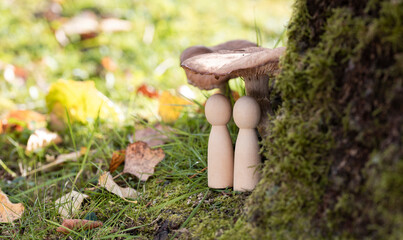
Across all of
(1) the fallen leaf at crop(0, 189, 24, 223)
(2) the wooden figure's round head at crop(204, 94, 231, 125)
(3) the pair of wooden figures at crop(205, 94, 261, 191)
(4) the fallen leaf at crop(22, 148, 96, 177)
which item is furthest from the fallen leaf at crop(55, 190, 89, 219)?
(2) the wooden figure's round head at crop(204, 94, 231, 125)

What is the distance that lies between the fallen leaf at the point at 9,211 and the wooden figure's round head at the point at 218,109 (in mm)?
1135

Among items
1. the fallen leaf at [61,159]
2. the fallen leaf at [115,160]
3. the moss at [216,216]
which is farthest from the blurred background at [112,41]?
the moss at [216,216]

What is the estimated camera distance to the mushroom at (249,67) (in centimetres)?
154

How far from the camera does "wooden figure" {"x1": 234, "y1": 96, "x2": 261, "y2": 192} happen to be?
169cm

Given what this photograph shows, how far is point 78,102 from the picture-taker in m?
3.15

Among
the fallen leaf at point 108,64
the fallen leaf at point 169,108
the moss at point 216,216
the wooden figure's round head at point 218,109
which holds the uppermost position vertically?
the wooden figure's round head at point 218,109

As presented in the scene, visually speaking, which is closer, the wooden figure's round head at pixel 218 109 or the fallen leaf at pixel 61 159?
the wooden figure's round head at pixel 218 109

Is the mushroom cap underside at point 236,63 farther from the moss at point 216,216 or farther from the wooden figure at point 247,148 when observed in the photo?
the moss at point 216,216

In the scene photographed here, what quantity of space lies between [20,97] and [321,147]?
144 inches

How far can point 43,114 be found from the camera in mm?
3762

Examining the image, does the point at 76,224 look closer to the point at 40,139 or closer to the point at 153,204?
the point at 153,204

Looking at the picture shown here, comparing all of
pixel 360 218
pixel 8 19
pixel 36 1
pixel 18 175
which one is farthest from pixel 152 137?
pixel 36 1

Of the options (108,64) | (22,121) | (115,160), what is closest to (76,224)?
(115,160)

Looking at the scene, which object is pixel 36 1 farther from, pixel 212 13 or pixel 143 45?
pixel 212 13
